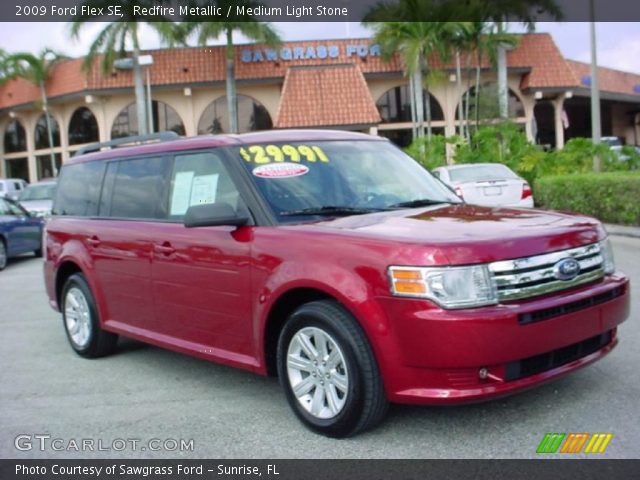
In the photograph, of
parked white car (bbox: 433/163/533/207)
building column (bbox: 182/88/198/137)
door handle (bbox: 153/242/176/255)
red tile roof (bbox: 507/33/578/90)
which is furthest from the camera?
building column (bbox: 182/88/198/137)

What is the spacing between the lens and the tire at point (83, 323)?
630cm

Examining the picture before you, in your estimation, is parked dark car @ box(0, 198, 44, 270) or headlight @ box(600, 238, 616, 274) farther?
parked dark car @ box(0, 198, 44, 270)

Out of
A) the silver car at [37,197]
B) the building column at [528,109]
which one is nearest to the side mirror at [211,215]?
the silver car at [37,197]

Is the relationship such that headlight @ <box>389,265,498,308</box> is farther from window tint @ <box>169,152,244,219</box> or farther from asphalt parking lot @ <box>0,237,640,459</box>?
window tint @ <box>169,152,244,219</box>

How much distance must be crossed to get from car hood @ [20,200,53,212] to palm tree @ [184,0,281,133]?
1011cm

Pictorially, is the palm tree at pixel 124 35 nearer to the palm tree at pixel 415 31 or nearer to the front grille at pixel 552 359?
the palm tree at pixel 415 31

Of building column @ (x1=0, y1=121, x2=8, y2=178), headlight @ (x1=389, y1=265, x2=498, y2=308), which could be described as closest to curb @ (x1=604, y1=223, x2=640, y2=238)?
headlight @ (x1=389, y1=265, x2=498, y2=308)

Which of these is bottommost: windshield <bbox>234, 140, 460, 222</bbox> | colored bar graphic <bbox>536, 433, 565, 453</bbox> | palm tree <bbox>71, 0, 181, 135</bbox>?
colored bar graphic <bbox>536, 433, 565, 453</bbox>

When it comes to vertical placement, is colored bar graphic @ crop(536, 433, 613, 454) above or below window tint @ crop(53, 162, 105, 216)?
below

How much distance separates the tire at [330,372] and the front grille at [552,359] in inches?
28.4

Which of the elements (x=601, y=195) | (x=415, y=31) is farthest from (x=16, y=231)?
(x=415, y=31)

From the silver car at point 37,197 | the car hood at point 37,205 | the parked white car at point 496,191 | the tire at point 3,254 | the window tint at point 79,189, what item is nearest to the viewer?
the window tint at point 79,189

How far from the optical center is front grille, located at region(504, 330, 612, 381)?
374cm
